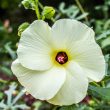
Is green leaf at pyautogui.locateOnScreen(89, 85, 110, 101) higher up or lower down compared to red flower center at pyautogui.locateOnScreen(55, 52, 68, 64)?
lower down

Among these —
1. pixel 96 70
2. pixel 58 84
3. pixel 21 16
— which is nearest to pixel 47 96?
pixel 58 84

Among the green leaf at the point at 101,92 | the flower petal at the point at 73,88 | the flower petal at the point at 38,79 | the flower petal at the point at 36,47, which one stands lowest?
the green leaf at the point at 101,92

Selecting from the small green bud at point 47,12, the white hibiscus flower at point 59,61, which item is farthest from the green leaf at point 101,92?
the small green bud at point 47,12

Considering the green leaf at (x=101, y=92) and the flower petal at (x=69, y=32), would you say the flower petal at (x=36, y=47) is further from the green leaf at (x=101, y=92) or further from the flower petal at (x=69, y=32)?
the green leaf at (x=101, y=92)

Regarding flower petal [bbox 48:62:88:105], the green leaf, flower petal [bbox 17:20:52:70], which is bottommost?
the green leaf

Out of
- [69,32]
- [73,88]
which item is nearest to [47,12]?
[69,32]

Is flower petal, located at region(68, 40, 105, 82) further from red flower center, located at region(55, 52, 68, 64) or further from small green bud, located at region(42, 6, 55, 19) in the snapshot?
small green bud, located at region(42, 6, 55, 19)

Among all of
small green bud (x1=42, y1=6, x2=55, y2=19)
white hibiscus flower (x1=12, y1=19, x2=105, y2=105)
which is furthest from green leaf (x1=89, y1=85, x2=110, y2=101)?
small green bud (x1=42, y1=6, x2=55, y2=19)
